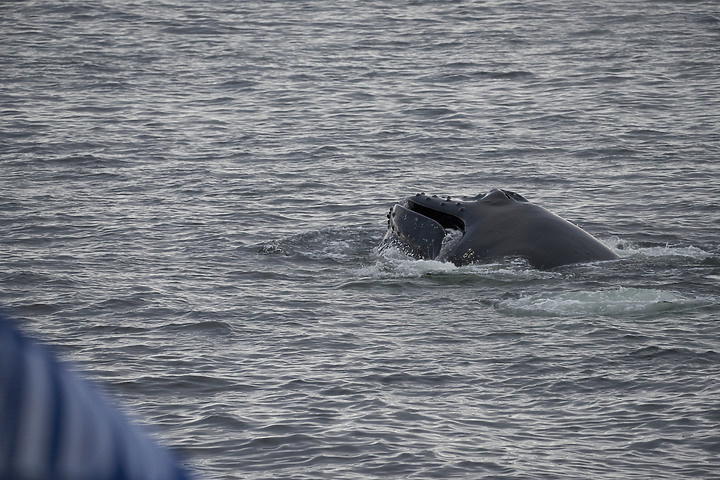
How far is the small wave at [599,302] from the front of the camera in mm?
10839

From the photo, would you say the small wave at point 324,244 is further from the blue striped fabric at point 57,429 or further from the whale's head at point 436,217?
the blue striped fabric at point 57,429

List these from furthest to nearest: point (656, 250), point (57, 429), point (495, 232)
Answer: point (656, 250), point (495, 232), point (57, 429)

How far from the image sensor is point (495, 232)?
11.6 metres

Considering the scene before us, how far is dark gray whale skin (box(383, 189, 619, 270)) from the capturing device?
1149 centimetres

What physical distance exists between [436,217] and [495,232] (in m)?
0.76

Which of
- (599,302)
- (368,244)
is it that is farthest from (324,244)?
(599,302)

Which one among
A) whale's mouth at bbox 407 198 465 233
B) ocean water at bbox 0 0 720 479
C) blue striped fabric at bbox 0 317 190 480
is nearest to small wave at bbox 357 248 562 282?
ocean water at bbox 0 0 720 479

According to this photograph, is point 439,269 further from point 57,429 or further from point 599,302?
point 57,429

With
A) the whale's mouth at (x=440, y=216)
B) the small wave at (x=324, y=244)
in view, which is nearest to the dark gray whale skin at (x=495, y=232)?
the whale's mouth at (x=440, y=216)

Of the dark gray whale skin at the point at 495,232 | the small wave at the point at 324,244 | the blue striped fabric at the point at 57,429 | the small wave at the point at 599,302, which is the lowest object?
the small wave at the point at 324,244

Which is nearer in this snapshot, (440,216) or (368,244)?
(440,216)

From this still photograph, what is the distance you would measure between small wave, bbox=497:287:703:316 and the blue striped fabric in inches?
386

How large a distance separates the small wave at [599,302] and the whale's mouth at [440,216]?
42.7 inches

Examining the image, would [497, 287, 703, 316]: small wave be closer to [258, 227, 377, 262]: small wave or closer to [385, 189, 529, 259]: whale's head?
[385, 189, 529, 259]: whale's head
